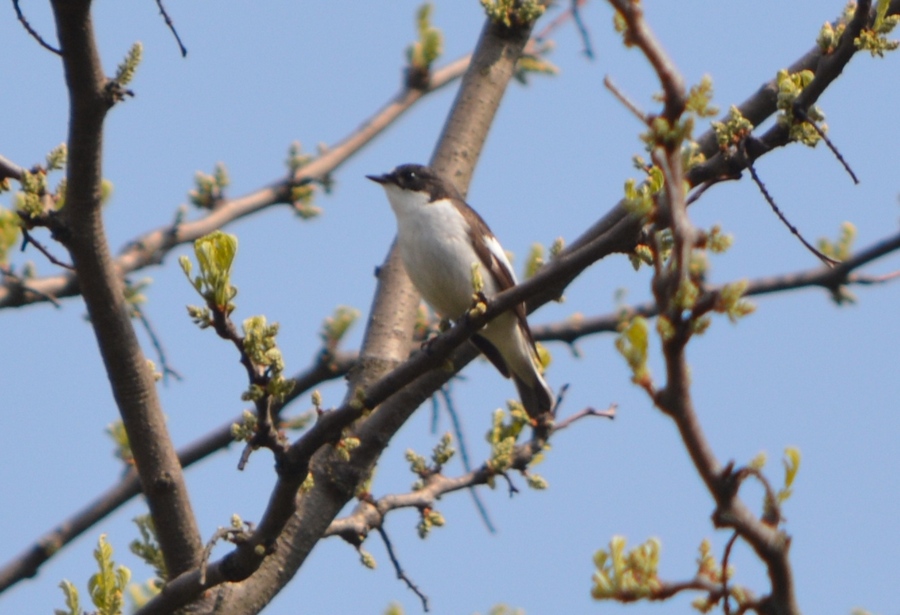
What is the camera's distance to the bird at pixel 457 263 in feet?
17.9

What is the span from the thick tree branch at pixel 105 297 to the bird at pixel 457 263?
1.92 meters

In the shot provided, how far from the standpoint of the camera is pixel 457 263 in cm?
562

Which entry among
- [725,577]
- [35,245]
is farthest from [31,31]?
[725,577]

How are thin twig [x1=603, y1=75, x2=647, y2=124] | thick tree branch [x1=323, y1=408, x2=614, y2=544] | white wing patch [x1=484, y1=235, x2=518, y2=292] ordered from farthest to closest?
1. white wing patch [x1=484, y1=235, x2=518, y2=292]
2. thick tree branch [x1=323, y1=408, x2=614, y2=544]
3. thin twig [x1=603, y1=75, x2=647, y2=124]

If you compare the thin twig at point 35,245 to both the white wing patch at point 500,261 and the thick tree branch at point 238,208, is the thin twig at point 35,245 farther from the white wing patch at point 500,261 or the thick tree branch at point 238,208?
the white wing patch at point 500,261

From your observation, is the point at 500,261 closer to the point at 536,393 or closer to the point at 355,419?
the point at 536,393

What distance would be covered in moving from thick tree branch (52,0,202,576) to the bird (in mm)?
1922

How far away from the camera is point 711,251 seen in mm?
2062

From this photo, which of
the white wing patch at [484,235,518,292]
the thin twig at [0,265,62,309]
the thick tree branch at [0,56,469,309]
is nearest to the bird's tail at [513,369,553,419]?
the white wing patch at [484,235,518,292]

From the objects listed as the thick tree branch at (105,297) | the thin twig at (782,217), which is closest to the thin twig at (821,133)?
the thin twig at (782,217)

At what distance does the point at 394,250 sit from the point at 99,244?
234 cm

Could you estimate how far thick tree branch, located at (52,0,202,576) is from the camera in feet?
10.00

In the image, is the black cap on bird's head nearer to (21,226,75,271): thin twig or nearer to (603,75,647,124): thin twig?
(21,226,75,271): thin twig

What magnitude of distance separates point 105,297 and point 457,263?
2.53m
